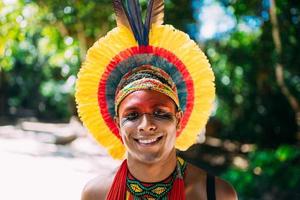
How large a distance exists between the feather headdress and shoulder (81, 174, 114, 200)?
24 cm

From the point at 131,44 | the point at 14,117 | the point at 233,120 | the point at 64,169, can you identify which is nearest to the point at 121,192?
the point at 131,44

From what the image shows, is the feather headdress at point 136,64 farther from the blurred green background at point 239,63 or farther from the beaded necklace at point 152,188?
the blurred green background at point 239,63

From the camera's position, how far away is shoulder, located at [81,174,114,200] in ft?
7.10

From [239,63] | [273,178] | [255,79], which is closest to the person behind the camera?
[273,178]

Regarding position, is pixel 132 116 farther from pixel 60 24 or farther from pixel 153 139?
pixel 60 24

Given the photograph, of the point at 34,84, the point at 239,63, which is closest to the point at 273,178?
the point at 239,63

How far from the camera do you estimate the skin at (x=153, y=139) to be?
1860mm

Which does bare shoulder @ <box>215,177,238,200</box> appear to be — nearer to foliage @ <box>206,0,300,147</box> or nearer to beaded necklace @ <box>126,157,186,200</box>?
beaded necklace @ <box>126,157,186,200</box>

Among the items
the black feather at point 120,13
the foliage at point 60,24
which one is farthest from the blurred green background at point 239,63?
the black feather at point 120,13

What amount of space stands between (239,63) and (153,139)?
9.20 metres

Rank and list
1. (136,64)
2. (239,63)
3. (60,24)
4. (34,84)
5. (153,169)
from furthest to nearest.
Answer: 1. (34,84)
2. (239,63)
3. (60,24)
4. (136,64)
5. (153,169)

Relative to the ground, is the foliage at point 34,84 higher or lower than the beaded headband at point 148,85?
higher

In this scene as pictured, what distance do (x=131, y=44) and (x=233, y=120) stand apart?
1120cm

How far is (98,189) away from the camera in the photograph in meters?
2.18
